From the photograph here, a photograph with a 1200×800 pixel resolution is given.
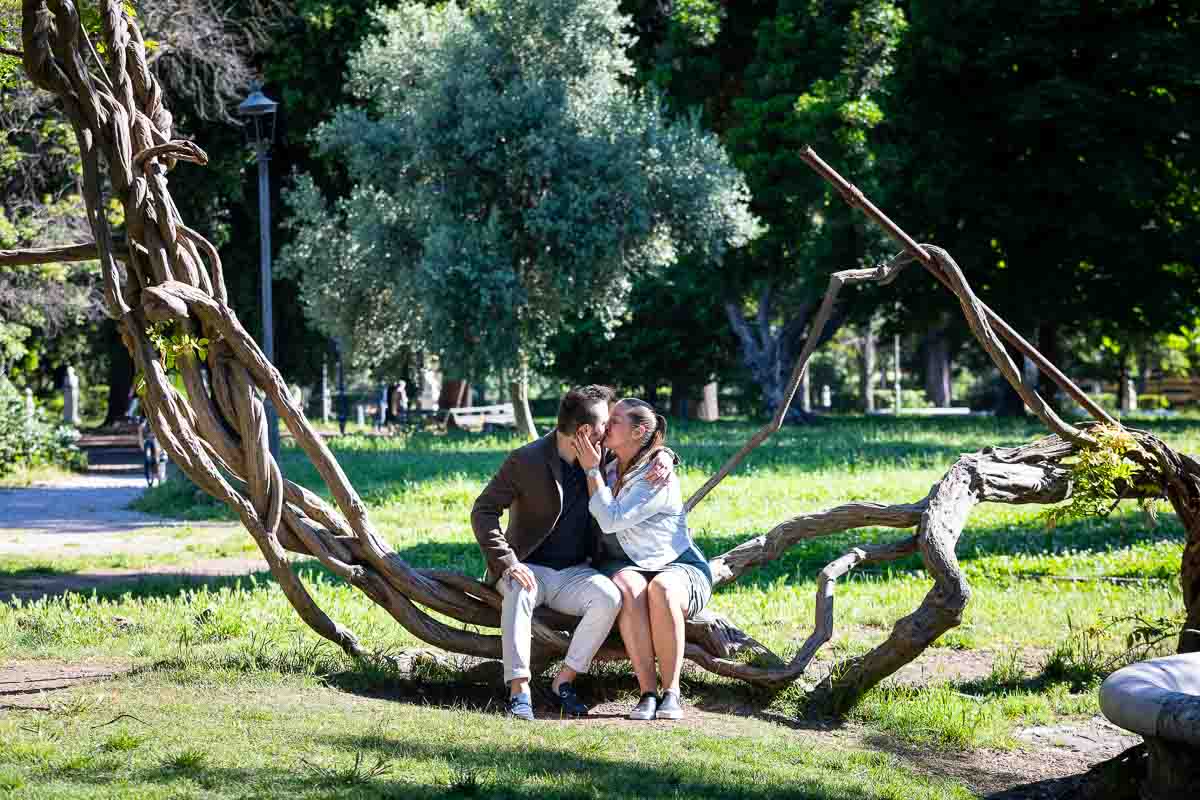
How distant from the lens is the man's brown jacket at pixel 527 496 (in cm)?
661

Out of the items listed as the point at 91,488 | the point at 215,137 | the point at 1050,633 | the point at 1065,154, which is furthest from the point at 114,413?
the point at 1050,633

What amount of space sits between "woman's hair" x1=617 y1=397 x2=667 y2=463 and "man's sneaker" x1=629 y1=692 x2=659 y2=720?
1109mm

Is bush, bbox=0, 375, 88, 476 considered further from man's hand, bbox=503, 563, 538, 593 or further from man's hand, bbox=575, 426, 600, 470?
man's hand, bbox=575, 426, 600, 470

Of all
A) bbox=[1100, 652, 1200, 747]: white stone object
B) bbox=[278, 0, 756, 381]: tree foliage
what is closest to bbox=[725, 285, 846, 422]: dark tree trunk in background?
bbox=[278, 0, 756, 381]: tree foliage

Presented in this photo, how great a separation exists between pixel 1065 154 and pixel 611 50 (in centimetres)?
904

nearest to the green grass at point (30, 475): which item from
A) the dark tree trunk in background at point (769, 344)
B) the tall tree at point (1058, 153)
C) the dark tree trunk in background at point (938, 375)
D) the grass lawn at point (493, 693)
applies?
the grass lawn at point (493, 693)

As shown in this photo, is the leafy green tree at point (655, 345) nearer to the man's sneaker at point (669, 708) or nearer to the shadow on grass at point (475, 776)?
the man's sneaker at point (669, 708)

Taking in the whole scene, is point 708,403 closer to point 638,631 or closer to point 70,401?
point 70,401

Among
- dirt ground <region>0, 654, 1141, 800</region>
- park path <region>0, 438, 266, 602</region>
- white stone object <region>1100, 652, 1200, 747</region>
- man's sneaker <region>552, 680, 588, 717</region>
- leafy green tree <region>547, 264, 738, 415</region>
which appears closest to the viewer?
white stone object <region>1100, 652, 1200, 747</region>

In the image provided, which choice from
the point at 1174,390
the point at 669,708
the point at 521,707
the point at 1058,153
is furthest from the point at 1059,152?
the point at 1174,390

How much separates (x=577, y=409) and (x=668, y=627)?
108 centimetres

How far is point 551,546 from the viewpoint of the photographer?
680 centimetres

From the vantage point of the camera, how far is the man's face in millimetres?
6518

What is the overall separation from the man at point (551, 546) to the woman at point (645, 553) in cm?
8
